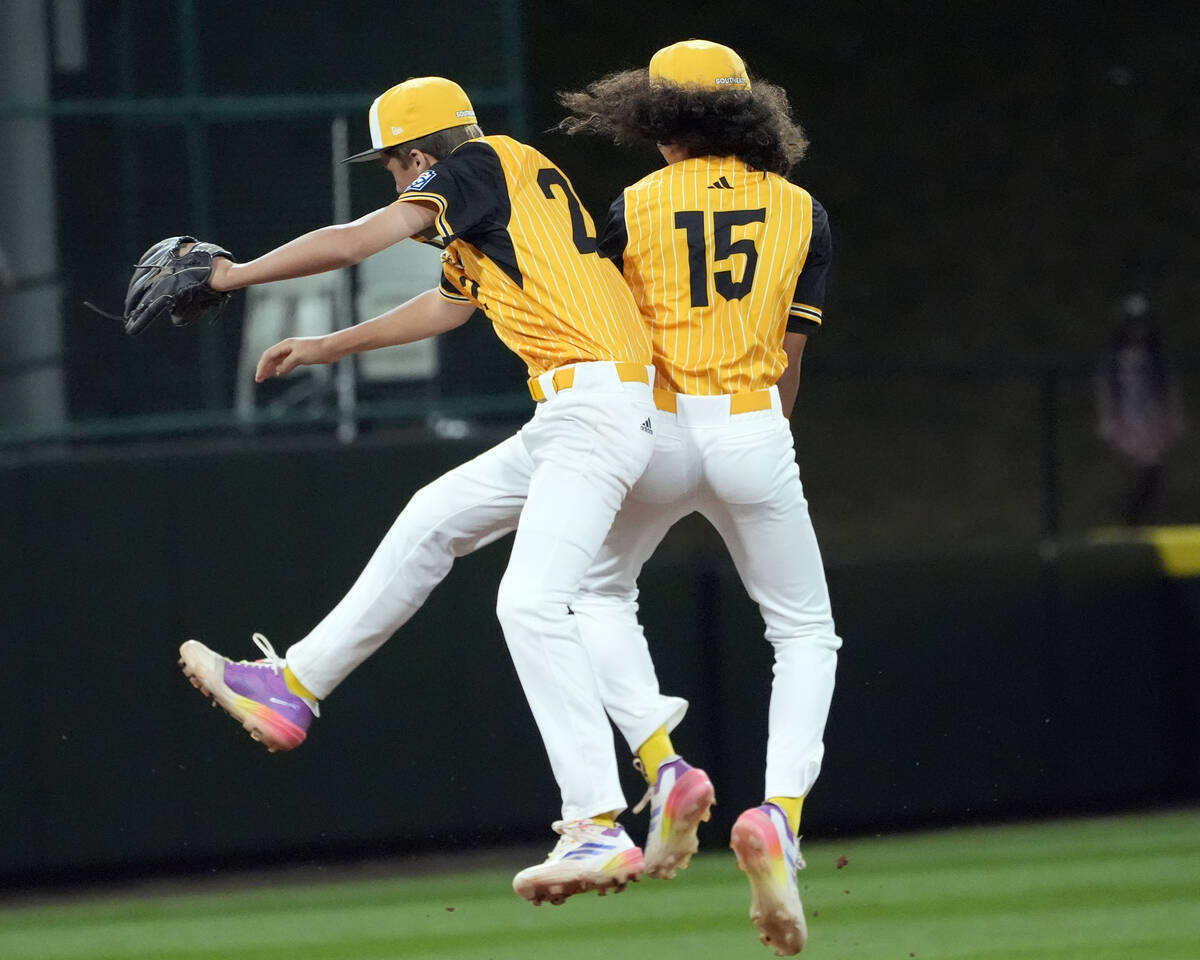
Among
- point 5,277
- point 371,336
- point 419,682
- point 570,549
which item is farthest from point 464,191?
point 5,277

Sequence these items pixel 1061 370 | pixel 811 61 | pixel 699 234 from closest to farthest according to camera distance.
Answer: pixel 699 234 < pixel 1061 370 < pixel 811 61

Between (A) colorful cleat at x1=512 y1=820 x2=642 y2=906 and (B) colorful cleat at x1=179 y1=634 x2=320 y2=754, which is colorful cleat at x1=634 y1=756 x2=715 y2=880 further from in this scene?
(B) colorful cleat at x1=179 y1=634 x2=320 y2=754

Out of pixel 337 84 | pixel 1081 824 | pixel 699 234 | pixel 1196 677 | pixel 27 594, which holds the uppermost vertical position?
pixel 337 84

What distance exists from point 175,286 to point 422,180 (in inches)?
25.6

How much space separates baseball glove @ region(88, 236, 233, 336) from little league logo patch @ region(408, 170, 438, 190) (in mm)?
493

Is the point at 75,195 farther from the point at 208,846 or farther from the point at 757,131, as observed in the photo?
the point at 757,131

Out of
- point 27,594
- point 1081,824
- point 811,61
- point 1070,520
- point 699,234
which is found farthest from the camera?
point 811,61

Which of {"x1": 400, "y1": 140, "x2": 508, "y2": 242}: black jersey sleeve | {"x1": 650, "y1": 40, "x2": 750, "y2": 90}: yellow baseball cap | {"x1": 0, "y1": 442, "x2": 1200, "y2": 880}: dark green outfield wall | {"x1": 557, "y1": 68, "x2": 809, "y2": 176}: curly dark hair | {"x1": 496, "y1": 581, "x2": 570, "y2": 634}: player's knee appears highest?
{"x1": 650, "y1": 40, "x2": 750, "y2": 90}: yellow baseball cap

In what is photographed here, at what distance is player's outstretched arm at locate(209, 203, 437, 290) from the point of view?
13.8ft

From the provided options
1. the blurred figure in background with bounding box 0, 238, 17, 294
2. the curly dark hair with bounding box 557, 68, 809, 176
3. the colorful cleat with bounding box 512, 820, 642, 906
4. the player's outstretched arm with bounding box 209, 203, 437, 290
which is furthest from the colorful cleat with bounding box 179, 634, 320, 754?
the blurred figure in background with bounding box 0, 238, 17, 294

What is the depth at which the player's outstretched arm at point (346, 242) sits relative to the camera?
422 centimetres

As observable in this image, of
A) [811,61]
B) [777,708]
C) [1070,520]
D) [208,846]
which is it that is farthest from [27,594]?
[811,61]

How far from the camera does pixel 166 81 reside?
24.8 ft

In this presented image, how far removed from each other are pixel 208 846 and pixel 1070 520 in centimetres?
1095
